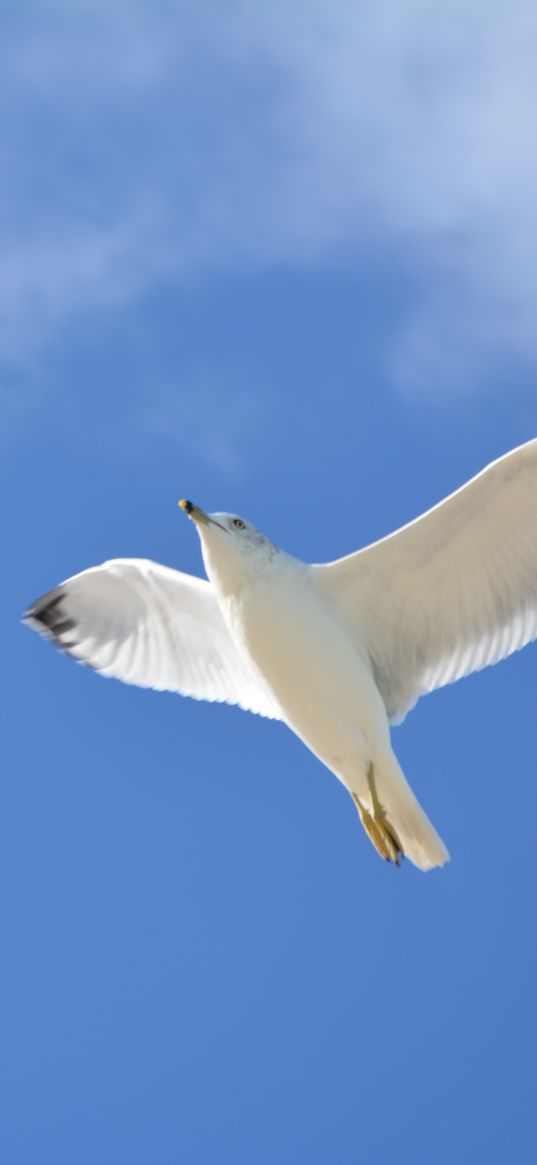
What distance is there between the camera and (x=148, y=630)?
12047 millimetres

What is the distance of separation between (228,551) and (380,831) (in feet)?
5.38

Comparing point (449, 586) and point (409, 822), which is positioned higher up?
point (449, 586)

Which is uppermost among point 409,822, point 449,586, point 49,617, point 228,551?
point 49,617

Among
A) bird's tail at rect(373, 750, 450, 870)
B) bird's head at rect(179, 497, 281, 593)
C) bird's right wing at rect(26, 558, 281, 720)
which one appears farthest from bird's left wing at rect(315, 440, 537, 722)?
bird's right wing at rect(26, 558, 281, 720)

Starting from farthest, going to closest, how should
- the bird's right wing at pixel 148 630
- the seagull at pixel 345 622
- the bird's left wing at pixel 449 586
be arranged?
the bird's right wing at pixel 148 630 → the bird's left wing at pixel 449 586 → the seagull at pixel 345 622

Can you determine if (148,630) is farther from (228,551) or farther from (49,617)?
(228,551)

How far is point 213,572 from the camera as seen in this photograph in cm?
1052

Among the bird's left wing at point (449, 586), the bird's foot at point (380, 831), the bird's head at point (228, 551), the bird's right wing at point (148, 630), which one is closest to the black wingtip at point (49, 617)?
the bird's right wing at point (148, 630)

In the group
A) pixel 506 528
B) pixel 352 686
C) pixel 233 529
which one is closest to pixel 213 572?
pixel 233 529

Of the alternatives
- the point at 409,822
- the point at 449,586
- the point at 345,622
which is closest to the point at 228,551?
the point at 345,622

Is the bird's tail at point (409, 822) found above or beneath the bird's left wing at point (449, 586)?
beneath

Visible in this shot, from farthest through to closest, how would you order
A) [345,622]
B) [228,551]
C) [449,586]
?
[449,586] < [345,622] < [228,551]

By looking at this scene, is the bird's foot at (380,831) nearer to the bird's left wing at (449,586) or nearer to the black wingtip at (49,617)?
the bird's left wing at (449,586)

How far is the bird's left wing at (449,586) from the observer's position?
10672 mm
